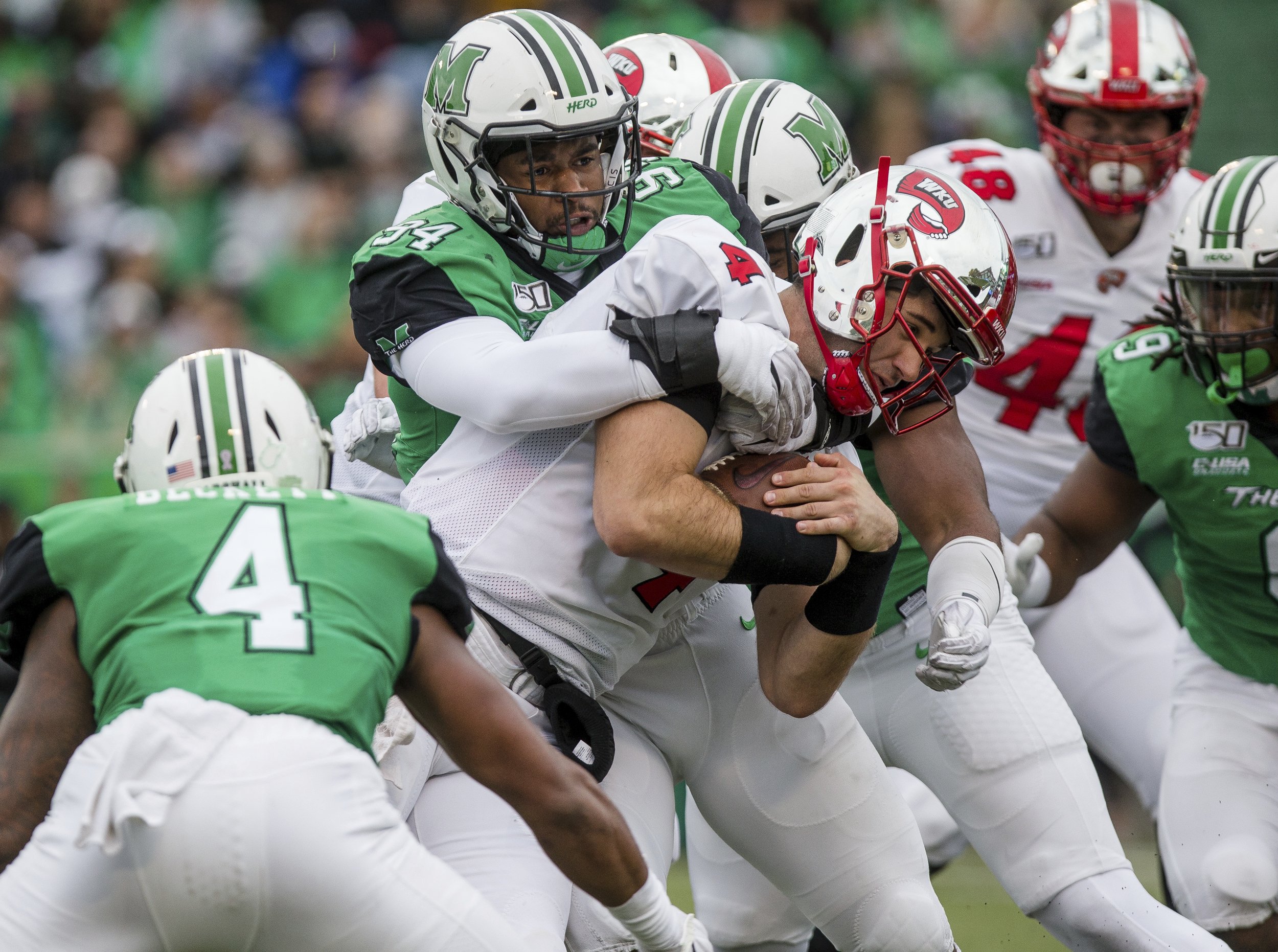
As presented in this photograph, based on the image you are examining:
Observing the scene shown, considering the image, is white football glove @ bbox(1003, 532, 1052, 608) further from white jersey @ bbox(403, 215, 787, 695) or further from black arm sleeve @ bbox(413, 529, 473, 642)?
black arm sleeve @ bbox(413, 529, 473, 642)

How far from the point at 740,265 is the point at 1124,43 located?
2.65 meters

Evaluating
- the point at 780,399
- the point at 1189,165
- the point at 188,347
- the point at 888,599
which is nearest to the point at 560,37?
the point at 780,399

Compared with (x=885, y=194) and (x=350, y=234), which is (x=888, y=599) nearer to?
(x=885, y=194)

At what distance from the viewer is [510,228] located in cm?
333

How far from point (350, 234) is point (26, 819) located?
20.0ft

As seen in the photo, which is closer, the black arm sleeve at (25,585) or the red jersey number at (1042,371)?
the black arm sleeve at (25,585)

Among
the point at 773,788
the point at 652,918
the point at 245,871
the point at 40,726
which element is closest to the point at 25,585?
the point at 40,726

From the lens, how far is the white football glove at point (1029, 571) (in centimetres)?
408

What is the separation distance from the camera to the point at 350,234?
8297 mm

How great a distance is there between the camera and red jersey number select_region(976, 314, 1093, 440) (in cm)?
501

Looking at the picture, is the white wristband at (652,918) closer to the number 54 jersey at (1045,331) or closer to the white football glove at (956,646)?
the white football glove at (956,646)

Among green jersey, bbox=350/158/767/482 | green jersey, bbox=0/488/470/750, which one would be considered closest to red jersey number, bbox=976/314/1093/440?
A: green jersey, bbox=350/158/767/482

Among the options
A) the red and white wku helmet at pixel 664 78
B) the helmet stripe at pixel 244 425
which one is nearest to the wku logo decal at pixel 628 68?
the red and white wku helmet at pixel 664 78

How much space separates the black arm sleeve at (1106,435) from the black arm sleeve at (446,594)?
2122mm
